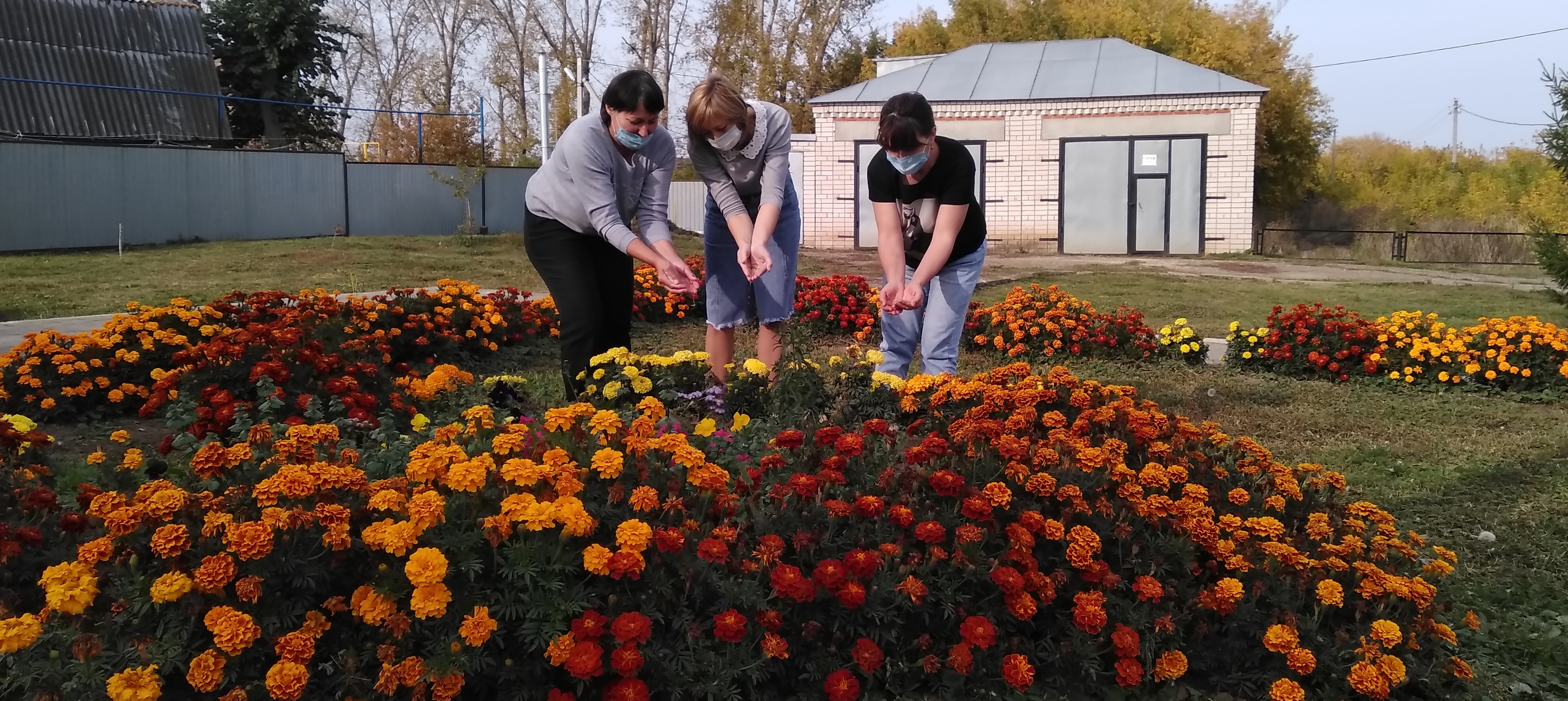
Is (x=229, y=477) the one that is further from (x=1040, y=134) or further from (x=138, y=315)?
(x=1040, y=134)

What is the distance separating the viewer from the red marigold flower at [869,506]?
239 centimetres

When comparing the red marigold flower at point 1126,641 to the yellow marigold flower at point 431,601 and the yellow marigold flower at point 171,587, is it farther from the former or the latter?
the yellow marigold flower at point 171,587

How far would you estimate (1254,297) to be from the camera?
11789 millimetres

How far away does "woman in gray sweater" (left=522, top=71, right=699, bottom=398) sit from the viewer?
12.8ft

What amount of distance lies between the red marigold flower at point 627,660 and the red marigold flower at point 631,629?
18mm

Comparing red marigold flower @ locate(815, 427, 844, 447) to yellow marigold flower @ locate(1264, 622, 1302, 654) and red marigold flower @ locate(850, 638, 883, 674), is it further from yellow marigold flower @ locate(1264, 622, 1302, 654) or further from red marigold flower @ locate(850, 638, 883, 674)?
yellow marigold flower @ locate(1264, 622, 1302, 654)

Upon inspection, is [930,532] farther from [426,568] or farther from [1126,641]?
[426,568]

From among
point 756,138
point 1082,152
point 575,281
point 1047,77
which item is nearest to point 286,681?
point 575,281

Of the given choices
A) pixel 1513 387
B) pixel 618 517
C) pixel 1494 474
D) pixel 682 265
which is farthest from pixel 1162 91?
pixel 618 517

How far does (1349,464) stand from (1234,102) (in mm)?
18020

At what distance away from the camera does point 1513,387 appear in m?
6.12

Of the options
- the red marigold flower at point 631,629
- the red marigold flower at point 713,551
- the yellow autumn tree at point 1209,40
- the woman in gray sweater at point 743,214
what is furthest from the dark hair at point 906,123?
the yellow autumn tree at point 1209,40

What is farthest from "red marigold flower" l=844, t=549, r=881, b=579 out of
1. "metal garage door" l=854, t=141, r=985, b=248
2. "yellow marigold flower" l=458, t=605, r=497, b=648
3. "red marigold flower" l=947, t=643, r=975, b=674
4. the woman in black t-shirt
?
"metal garage door" l=854, t=141, r=985, b=248

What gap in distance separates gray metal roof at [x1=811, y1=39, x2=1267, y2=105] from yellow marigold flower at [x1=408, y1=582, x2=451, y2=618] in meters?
20.8
